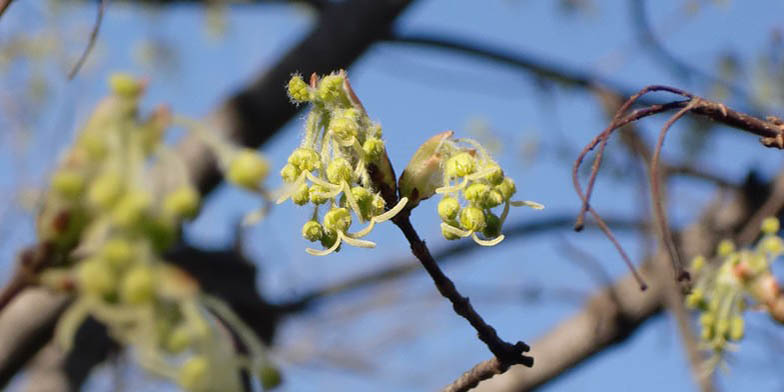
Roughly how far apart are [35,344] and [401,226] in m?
1.74

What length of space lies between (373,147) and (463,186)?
0.31 feet

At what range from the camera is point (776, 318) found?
1.36m

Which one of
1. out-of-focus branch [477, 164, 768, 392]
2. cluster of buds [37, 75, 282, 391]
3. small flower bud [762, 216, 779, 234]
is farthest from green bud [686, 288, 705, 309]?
out-of-focus branch [477, 164, 768, 392]

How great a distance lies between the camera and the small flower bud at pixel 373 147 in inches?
35.1

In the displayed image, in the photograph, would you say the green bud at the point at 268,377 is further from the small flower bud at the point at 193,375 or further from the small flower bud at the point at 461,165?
the small flower bud at the point at 461,165

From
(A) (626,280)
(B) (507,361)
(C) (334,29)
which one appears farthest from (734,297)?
(C) (334,29)

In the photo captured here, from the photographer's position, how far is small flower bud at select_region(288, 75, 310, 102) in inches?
35.6

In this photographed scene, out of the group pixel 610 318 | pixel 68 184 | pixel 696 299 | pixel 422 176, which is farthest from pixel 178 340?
pixel 610 318

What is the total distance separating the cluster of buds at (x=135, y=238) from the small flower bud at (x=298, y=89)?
0.21 m

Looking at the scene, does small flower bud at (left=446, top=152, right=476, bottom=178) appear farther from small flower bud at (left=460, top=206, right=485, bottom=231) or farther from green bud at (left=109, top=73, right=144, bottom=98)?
green bud at (left=109, top=73, right=144, bottom=98)

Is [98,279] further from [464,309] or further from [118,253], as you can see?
[464,309]

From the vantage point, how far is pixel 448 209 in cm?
89

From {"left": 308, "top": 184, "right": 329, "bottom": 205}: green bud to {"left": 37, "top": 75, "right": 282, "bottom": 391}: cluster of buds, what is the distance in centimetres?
21

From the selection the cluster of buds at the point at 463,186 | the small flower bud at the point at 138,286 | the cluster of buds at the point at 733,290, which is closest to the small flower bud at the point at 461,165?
the cluster of buds at the point at 463,186
